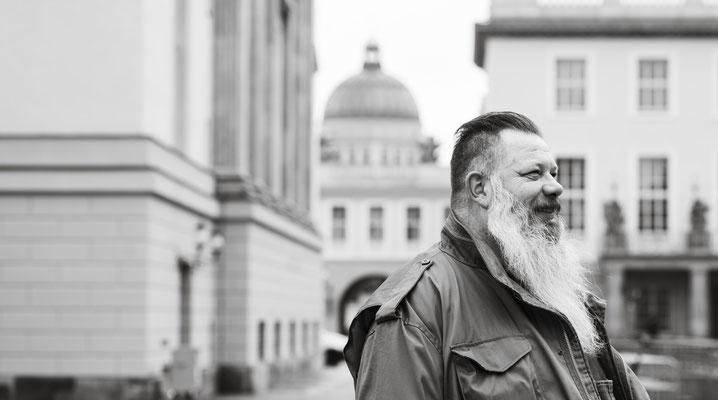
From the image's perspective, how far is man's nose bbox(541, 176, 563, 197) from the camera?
164 inches

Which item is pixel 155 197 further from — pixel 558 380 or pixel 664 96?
pixel 664 96

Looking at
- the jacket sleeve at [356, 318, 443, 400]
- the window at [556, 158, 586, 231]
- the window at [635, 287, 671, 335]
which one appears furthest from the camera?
the window at [556, 158, 586, 231]

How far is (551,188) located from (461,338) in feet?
1.70

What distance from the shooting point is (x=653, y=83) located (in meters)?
55.9

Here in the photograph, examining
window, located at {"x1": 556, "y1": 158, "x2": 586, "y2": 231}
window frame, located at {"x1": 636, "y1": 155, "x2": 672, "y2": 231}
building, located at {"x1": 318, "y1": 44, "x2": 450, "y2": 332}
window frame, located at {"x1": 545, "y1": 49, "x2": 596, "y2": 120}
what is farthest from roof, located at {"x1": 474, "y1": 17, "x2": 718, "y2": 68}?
building, located at {"x1": 318, "y1": 44, "x2": 450, "y2": 332}

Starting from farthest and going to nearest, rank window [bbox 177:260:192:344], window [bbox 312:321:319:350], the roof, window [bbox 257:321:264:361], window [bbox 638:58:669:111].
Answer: window [bbox 638:58:669:111]
the roof
window [bbox 312:321:319:350]
window [bbox 257:321:264:361]
window [bbox 177:260:192:344]

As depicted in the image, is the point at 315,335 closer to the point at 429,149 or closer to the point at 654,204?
the point at 654,204

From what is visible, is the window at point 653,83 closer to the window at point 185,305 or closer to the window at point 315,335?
the window at point 315,335

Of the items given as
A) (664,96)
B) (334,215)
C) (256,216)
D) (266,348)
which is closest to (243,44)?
(256,216)

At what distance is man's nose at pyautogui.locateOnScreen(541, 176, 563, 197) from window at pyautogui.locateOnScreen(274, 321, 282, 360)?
32664 millimetres

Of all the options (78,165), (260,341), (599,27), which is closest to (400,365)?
(78,165)

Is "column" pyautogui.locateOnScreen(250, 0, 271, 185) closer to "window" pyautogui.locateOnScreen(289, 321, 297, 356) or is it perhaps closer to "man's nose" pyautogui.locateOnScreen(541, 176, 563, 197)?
"window" pyautogui.locateOnScreen(289, 321, 297, 356)

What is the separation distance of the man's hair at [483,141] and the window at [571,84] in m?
51.8

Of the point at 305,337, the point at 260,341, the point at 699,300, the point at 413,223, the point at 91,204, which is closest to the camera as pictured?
the point at 91,204
